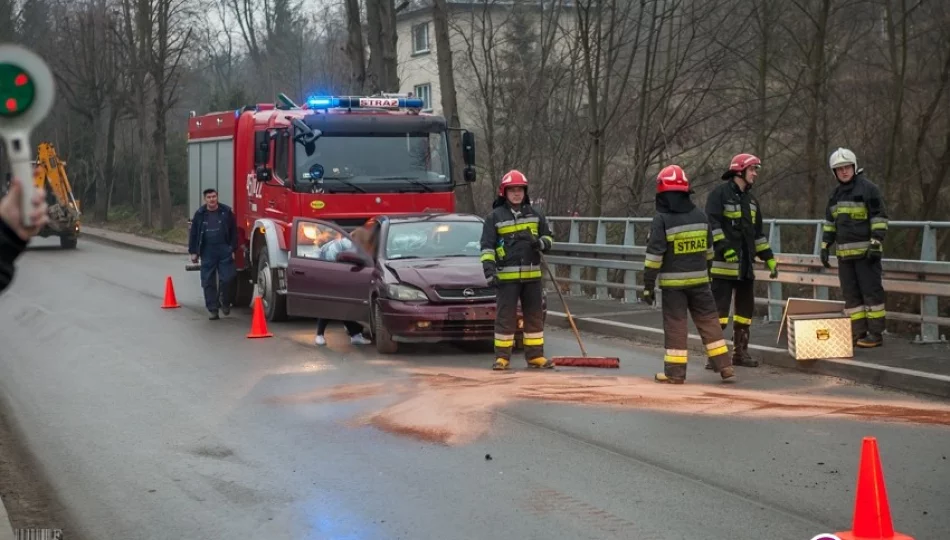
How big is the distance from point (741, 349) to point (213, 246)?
7987 millimetres

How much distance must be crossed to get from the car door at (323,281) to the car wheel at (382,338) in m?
0.52

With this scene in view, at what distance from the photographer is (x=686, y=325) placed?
1034cm

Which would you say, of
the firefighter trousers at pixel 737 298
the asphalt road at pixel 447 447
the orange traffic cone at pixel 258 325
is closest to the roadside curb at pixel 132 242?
the orange traffic cone at pixel 258 325

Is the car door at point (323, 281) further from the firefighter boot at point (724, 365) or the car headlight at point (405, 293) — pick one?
the firefighter boot at point (724, 365)

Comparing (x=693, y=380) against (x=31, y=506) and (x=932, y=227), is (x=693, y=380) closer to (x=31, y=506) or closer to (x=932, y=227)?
(x=932, y=227)

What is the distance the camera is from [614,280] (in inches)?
803

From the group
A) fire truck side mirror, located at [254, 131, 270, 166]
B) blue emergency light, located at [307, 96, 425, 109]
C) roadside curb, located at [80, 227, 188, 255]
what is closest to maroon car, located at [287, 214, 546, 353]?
fire truck side mirror, located at [254, 131, 270, 166]

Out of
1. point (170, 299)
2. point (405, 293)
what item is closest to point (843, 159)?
point (405, 293)

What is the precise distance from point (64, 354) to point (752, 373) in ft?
24.0

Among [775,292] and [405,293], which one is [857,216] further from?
[405,293]

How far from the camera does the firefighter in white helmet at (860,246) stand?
1152 cm

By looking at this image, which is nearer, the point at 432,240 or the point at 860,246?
the point at 860,246

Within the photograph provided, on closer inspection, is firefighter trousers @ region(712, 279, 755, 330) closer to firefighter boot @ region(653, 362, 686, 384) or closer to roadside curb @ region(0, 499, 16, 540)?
firefighter boot @ region(653, 362, 686, 384)

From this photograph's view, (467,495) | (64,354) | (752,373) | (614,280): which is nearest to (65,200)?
(614,280)
